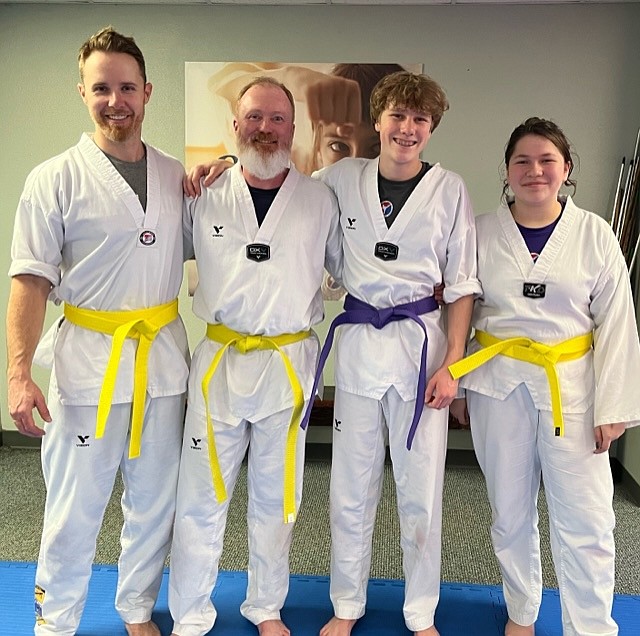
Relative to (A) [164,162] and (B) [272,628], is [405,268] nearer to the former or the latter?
(A) [164,162]

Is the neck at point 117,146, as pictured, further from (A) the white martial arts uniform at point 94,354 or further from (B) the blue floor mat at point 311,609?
(B) the blue floor mat at point 311,609

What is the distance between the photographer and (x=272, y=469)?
77.4 inches

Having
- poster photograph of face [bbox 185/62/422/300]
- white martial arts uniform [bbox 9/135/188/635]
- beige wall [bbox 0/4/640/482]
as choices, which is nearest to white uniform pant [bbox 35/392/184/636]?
white martial arts uniform [bbox 9/135/188/635]

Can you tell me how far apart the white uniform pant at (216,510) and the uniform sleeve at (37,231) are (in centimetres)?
61

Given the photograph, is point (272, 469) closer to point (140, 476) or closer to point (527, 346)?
point (140, 476)

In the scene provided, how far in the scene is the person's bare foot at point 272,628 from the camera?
2062 millimetres

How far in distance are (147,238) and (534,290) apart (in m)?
→ 1.14

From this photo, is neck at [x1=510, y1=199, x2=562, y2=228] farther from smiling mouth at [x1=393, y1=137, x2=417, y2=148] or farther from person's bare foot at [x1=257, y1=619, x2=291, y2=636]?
person's bare foot at [x1=257, y1=619, x2=291, y2=636]

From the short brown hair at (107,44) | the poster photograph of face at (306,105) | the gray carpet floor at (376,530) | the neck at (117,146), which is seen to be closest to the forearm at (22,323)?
the neck at (117,146)

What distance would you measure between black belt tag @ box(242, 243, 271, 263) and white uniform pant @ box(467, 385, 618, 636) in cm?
78

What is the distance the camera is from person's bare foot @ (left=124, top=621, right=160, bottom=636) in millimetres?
2037

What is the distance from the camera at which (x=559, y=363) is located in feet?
6.24

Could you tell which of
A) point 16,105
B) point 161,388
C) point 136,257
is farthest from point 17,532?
point 16,105

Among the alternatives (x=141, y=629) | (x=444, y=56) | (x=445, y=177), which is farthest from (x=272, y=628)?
(x=444, y=56)
